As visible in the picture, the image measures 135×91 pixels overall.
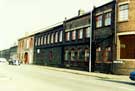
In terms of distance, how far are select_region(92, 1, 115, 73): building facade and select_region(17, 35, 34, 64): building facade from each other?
37184 millimetres

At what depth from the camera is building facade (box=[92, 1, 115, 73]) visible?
128 feet

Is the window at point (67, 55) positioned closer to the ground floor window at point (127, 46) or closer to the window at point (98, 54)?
the window at point (98, 54)

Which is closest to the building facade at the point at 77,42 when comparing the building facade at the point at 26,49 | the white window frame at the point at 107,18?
the white window frame at the point at 107,18

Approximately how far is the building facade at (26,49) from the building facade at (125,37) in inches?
1718

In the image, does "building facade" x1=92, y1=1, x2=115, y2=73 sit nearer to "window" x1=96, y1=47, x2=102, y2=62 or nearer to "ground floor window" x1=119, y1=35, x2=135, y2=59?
"window" x1=96, y1=47, x2=102, y2=62

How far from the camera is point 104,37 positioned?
41.1 metres

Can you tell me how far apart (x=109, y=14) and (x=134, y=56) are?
6290 mm

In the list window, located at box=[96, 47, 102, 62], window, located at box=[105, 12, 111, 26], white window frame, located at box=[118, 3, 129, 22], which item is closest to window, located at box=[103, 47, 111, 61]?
window, located at box=[96, 47, 102, 62]

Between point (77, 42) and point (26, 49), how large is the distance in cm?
3900

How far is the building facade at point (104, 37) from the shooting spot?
39.0 m

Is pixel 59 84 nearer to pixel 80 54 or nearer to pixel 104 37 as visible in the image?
pixel 104 37

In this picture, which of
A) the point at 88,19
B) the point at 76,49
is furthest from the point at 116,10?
the point at 76,49

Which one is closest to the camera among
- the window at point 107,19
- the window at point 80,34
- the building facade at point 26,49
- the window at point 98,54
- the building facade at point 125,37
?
the building facade at point 125,37

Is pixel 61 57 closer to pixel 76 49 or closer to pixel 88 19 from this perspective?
pixel 76 49
